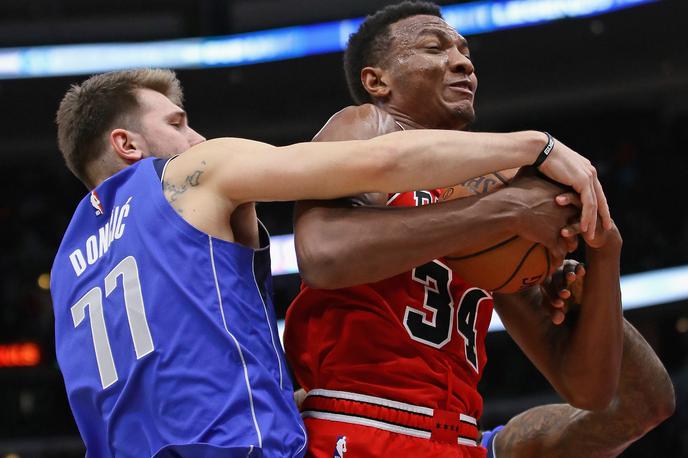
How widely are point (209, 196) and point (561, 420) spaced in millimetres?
2105

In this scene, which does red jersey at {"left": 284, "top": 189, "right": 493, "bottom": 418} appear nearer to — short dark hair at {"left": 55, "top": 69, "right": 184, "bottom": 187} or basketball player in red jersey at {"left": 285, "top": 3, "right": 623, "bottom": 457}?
basketball player in red jersey at {"left": 285, "top": 3, "right": 623, "bottom": 457}

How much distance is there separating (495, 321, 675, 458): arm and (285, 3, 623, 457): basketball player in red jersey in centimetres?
62

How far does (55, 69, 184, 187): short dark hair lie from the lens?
11.1 ft

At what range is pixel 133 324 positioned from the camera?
287 centimetres

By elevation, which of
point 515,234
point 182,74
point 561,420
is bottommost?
point 182,74

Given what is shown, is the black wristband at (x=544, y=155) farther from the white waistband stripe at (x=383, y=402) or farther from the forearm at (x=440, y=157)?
the white waistband stripe at (x=383, y=402)

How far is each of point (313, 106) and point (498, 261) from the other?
1430cm

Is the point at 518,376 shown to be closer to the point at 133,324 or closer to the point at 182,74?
the point at 182,74

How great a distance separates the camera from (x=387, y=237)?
2.80m

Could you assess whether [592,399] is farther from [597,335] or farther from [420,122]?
[420,122]

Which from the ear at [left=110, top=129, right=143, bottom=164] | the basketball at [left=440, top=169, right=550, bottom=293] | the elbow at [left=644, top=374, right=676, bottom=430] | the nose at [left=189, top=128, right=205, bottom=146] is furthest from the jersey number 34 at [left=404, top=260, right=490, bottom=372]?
the elbow at [left=644, top=374, right=676, bottom=430]

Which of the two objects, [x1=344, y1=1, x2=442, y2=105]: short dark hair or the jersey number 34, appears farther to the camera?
[x1=344, y1=1, x2=442, y2=105]: short dark hair

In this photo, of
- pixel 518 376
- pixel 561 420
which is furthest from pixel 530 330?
pixel 518 376

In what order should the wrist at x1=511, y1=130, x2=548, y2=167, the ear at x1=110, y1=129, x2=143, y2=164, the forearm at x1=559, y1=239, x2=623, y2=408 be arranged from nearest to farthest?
the wrist at x1=511, y1=130, x2=548, y2=167 < the forearm at x1=559, y1=239, x2=623, y2=408 < the ear at x1=110, y1=129, x2=143, y2=164
